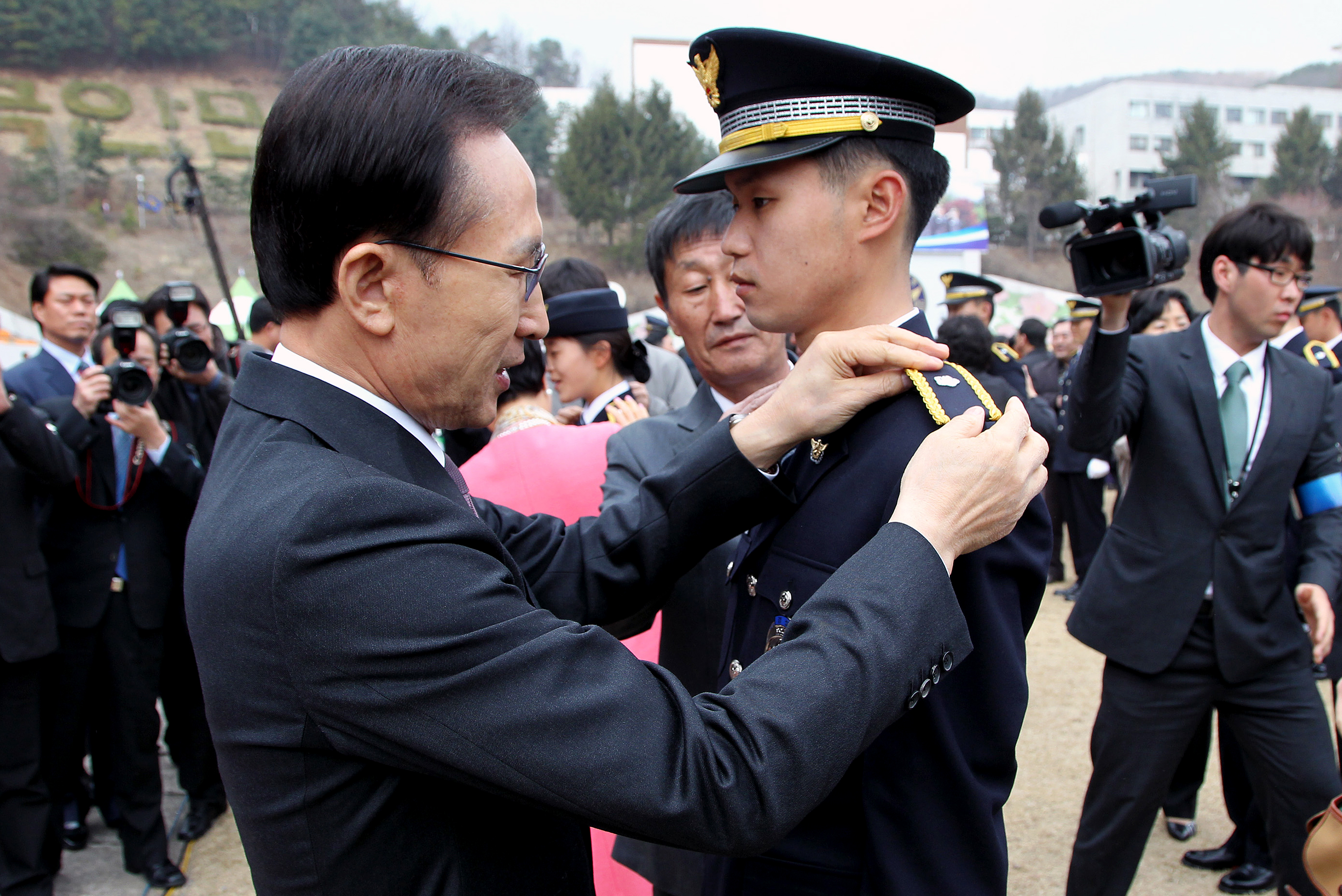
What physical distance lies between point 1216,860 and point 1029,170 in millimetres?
56873

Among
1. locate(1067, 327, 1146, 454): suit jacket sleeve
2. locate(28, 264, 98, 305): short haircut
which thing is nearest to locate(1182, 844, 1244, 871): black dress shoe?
locate(1067, 327, 1146, 454): suit jacket sleeve

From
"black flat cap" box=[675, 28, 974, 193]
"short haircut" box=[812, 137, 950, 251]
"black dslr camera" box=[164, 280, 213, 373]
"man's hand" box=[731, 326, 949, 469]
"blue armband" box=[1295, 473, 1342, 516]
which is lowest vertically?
"black dslr camera" box=[164, 280, 213, 373]

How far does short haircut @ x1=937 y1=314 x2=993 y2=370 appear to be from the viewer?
5602 mm

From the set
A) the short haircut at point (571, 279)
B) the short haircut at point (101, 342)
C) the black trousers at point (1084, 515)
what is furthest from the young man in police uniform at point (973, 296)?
the short haircut at point (101, 342)

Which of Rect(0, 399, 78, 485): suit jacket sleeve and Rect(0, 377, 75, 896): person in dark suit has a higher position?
Rect(0, 399, 78, 485): suit jacket sleeve

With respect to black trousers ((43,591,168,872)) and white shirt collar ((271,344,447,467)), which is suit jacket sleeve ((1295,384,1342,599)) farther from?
black trousers ((43,591,168,872))

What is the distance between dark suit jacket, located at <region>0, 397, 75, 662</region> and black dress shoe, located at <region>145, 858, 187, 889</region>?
106cm

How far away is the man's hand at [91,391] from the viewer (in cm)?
401

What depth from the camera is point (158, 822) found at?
4.09 metres

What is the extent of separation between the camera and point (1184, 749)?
317 cm

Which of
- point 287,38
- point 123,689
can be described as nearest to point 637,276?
point 287,38

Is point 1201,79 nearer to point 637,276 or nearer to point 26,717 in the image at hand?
point 637,276

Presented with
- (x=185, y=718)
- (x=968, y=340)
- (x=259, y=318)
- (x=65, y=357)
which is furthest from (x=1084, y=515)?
(x=65, y=357)

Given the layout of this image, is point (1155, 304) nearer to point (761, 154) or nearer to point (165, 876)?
point (761, 154)
